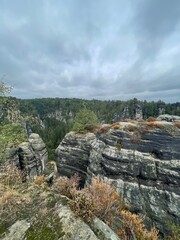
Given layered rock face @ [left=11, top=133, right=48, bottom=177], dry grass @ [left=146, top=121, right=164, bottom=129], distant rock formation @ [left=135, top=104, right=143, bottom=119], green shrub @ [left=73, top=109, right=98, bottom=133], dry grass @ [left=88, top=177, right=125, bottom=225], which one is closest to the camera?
dry grass @ [left=88, top=177, right=125, bottom=225]

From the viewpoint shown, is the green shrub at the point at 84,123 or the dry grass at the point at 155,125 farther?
the green shrub at the point at 84,123

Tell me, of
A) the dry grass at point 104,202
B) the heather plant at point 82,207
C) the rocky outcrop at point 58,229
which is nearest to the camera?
the rocky outcrop at point 58,229

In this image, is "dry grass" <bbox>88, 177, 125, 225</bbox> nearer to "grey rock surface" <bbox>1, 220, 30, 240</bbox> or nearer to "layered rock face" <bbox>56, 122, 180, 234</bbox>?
"grey rock surface" <bbox>1, 220, 30, 240</bbox>

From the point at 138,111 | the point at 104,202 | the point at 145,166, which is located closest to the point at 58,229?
the point at 104,202

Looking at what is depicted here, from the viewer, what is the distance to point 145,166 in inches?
952

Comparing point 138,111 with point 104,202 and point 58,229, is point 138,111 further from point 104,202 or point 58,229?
point 58,229

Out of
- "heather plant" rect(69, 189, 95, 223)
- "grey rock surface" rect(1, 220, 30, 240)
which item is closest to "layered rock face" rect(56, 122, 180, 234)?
"heather plant" rect(69, 189, 95, 223)

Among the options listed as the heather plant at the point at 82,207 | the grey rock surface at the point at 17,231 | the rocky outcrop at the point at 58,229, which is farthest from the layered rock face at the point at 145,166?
the grey rock surface at the point at 17,231

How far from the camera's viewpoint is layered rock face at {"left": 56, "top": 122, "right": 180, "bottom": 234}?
22.1 m

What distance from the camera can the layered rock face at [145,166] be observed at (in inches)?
870

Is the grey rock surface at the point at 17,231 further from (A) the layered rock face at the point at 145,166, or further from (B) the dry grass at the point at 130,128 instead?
(B) the dry grass at the point at 130,128

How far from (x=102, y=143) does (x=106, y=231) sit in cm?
2148

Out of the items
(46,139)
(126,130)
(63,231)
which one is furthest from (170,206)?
(46,139)

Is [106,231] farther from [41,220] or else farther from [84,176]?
[84,176]
